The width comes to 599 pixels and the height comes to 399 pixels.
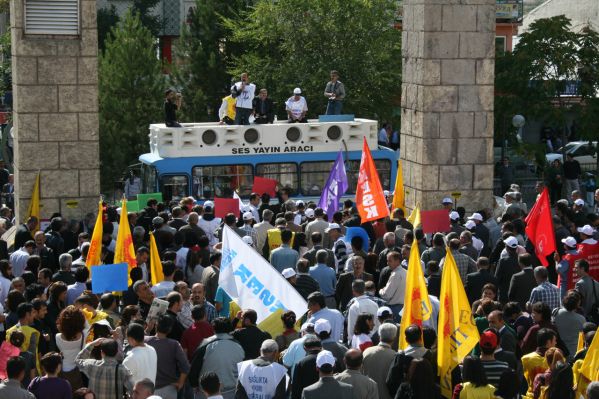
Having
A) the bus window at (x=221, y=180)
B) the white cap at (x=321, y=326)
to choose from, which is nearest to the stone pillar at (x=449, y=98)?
the bus window at (x=221, y=180)

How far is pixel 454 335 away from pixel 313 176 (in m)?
13.0

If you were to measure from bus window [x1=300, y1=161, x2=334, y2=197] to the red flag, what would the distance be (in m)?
7.91

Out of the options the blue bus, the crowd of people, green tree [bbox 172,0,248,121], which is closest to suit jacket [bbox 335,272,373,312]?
the crowd of people

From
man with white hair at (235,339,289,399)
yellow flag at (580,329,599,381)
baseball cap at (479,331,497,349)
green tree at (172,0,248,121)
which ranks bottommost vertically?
man with white hair at (235,339,289,399)

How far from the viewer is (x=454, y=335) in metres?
11.9

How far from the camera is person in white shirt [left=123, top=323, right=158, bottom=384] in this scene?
11.6m

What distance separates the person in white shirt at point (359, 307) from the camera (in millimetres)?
13586

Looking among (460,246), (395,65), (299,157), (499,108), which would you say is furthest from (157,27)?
(460,246)

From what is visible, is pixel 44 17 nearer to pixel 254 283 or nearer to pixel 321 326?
pixel 254 283

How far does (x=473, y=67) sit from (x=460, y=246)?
19.9ft

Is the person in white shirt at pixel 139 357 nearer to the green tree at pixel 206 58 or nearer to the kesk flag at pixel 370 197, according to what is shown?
the kesk flag at pixel 370 197

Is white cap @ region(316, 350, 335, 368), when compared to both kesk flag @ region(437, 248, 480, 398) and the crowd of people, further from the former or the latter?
kesk flag @ region(437, 248, 480, 398)

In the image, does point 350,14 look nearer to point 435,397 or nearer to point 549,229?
point 549,229

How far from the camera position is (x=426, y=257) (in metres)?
16.7
